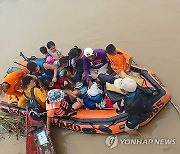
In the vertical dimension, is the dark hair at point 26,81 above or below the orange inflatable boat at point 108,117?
above

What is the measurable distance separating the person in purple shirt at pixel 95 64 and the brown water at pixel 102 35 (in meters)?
0.99

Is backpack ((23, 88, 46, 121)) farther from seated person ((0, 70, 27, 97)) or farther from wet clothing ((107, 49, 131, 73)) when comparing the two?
wet clothing ((107, 49, 131, 73))

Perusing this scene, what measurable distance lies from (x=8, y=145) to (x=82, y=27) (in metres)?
3.19

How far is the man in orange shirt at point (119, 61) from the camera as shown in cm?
598

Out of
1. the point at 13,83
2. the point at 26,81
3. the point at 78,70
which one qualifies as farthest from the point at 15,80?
the point at 78,70

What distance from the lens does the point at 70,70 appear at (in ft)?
20.7

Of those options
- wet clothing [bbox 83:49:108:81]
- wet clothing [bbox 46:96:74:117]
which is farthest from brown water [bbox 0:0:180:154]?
wet clothing [bbox 83:49:108:81]

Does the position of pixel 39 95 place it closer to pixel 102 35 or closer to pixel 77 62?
pixel 77 62

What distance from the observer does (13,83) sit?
609 cm

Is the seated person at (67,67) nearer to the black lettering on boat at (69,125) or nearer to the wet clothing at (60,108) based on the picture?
the wet clothing at (60,108)

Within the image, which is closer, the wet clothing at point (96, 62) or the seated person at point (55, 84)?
the wet clothing at point (96, 62)
